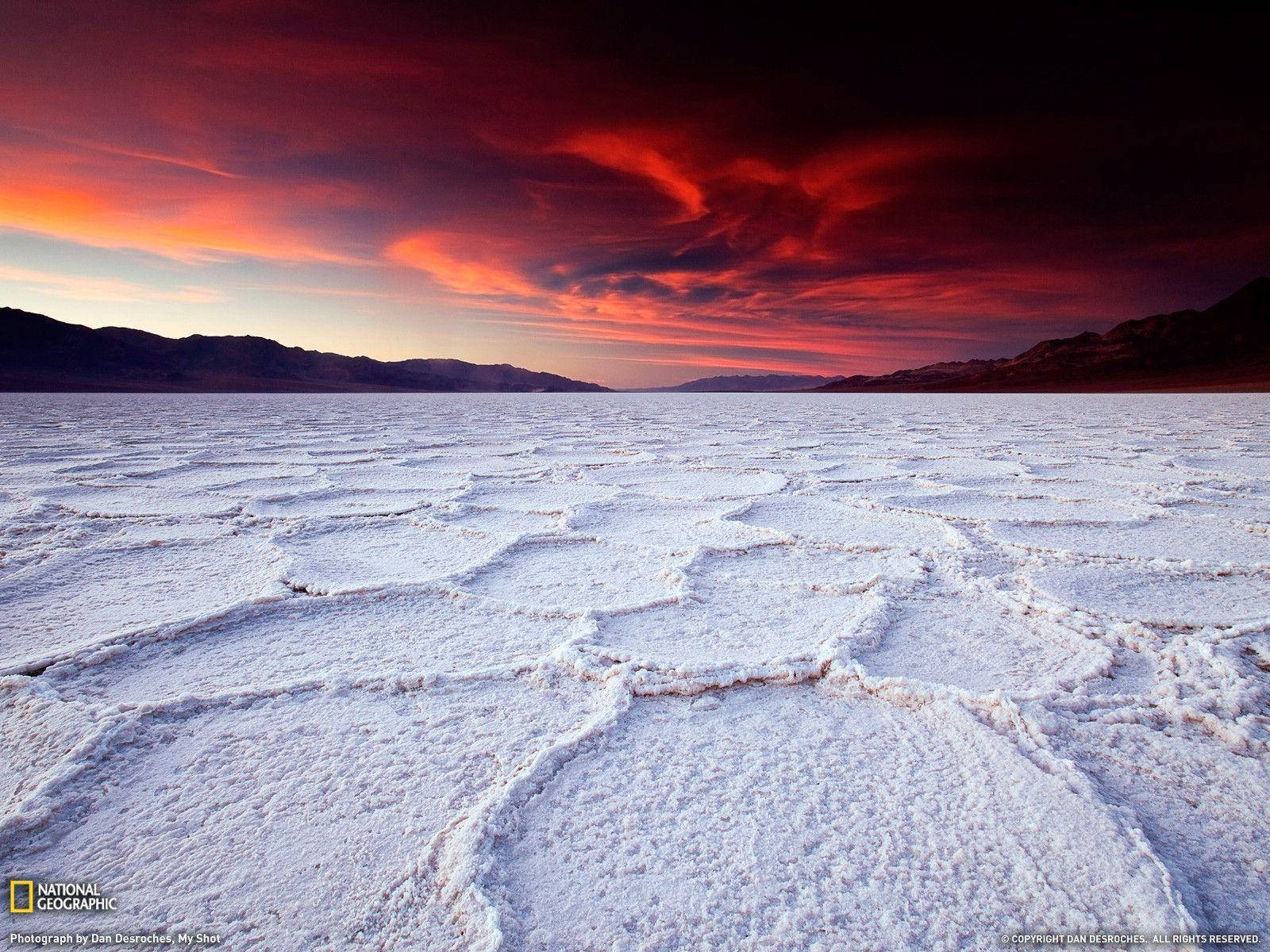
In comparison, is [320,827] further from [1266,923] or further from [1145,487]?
[1145,487]

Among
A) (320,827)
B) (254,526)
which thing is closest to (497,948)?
(320,827)

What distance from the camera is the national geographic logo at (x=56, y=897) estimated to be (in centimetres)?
58

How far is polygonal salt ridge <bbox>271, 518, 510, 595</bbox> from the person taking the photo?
4.68 feet

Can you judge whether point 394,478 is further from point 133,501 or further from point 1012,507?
point 1012,507

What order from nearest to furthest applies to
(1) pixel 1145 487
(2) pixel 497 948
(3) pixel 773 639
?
(2) pixel 497 948, (3) pixel 773 639, (1) pixel 1145 487

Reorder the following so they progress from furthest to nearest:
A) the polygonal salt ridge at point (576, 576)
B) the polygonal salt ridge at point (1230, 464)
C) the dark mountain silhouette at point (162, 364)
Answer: the dark mountain silhouette at point (162, 364) → the polygonal salt ridge at point (1230, 464) → the polygonal salt ridge at point (576, 576)

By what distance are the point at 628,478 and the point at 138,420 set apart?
312 inches

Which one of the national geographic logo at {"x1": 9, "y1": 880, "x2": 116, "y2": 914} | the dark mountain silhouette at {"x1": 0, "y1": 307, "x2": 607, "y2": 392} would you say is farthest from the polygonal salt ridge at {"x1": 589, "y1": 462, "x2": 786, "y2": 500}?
the dark mountain silhouette at {"x1": 0, "y1": 307, "x2": 607, "y2": 392}

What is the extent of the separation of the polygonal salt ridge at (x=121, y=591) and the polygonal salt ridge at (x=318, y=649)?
0.21 ft

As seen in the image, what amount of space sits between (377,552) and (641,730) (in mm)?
1106

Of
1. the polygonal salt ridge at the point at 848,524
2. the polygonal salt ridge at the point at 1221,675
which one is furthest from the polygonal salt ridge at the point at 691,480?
the polygonal salt ridge at the point at 1221,675

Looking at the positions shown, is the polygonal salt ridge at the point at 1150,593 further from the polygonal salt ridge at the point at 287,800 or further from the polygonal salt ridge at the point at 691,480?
the polygonal salt ridge at the point at 691,480

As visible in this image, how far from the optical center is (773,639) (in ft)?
3.68

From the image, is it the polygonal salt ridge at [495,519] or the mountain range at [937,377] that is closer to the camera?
the polygonal salt ridge at [495,519]
